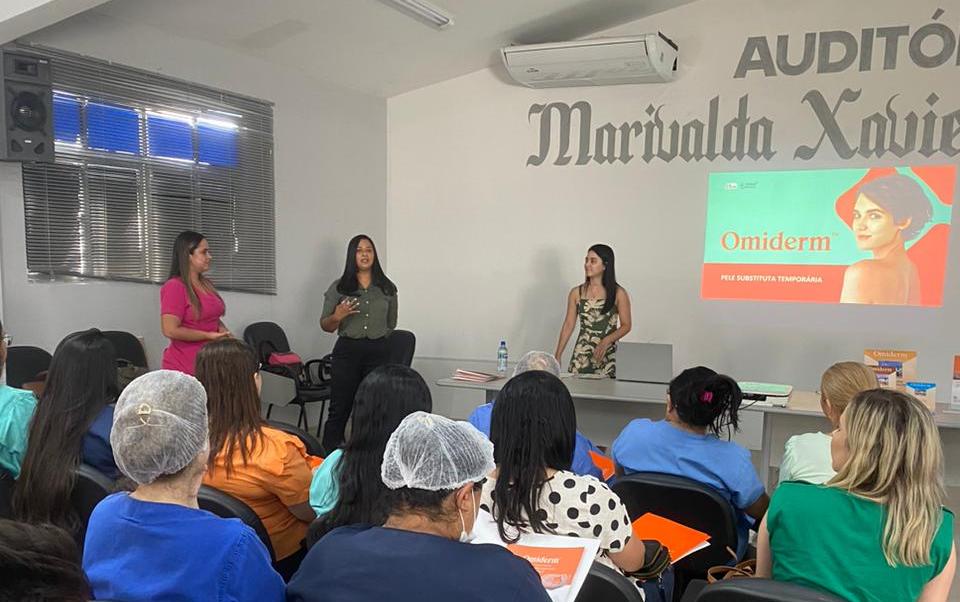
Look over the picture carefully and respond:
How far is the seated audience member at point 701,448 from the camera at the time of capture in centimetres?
204

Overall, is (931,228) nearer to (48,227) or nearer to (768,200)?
(768,200)

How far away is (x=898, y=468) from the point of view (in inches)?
55.3

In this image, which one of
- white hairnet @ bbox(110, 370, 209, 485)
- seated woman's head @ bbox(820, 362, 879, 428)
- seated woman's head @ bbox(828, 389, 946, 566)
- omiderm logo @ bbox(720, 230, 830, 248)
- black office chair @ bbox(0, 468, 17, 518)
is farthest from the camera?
omiderm logo @ bbox(720, 230, 830, 248)

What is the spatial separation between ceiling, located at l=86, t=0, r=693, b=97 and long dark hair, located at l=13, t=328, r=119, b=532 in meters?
2.64

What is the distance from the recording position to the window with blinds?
3572 mm

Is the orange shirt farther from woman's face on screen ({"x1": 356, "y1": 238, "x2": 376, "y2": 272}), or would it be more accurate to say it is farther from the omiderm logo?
the omiderm logo

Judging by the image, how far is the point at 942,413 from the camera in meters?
3.23

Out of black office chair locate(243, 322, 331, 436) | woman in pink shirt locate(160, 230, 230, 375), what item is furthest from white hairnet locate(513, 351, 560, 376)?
black office chair locate(243, 322, 331, 436)

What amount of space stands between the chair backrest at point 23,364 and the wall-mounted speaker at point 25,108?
3.07 feet

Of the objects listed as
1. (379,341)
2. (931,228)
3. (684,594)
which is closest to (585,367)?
(379,341)

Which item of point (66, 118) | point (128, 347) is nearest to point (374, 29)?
point (66, 118)

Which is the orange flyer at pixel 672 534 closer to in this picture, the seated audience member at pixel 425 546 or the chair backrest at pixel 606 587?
the chair backrest at pixel 606 587

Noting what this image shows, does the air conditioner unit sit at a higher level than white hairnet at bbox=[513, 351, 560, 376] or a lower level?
higher

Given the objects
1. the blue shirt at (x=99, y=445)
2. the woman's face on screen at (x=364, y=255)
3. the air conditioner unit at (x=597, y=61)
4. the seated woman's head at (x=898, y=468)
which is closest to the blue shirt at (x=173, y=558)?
the blue shirt at (x=99, y=445)
